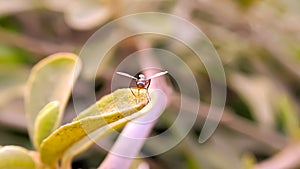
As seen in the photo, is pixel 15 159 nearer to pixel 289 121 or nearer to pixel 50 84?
pixel 50 84

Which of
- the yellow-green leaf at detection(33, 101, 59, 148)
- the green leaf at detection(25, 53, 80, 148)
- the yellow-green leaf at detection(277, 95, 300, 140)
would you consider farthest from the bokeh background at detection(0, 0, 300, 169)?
the yellow-green leaf at detection(33, 101, 59, 148)

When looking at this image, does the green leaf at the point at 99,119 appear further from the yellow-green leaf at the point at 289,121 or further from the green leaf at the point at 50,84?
the yellow-green leaf at the point at 289,121

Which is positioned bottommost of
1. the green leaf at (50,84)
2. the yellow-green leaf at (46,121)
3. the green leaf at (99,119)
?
the green leaf at (99,119)

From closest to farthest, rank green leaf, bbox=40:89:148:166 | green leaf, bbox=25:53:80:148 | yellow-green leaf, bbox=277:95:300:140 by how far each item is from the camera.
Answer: green leaf, bbox=40:89:148:166, green leaf, bbox=25:53:80:148, yellow-green leaf, bbox=277:95:300:140

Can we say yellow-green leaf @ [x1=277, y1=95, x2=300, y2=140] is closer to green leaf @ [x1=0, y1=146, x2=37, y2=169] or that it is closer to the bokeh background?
the bokeh background

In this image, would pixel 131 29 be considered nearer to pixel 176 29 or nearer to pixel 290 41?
pixel 176 29

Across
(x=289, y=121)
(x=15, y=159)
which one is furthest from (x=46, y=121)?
(x=289, y=121)

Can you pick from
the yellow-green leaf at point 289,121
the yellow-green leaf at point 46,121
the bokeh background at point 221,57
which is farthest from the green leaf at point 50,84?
the yellow-green leaf at point 289,121
